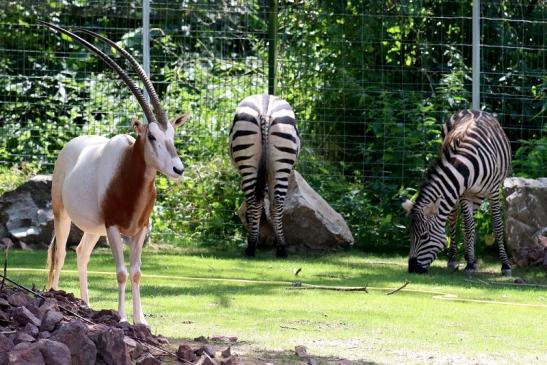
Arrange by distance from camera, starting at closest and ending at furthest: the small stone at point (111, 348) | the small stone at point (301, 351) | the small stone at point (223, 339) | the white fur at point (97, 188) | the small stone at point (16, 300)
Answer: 1. the small stone at point (111, 348)
2. the small stone at point (16, 300)
3. the small stone at point (301, 351)
4. the small stone at point (223, 339)
5. the white fur at point (97, 188)

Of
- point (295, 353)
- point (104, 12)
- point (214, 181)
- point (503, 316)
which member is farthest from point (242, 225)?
point (295, 353)

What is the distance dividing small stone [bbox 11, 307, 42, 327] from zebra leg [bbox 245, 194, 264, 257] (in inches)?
290

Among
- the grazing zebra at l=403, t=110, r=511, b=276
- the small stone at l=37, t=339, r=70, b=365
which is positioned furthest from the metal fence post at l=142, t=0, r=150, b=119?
the small stone at l=37, t=339, r=70, b=365

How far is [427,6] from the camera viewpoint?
15.5 metres

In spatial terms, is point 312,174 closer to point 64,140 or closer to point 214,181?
point 214,181

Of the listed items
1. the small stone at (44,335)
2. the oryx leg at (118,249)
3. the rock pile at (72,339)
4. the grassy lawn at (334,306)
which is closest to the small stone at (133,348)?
the rock pile at (72,339)

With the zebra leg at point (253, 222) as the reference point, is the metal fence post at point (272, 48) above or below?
above

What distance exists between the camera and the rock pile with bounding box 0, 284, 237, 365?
566 cm

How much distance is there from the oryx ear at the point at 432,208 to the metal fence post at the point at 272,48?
324 cm

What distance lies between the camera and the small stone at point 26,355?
5.52m

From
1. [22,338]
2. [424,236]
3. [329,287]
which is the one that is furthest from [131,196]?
[424,236]

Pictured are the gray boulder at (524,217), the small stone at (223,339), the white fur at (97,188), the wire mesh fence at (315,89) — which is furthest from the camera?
the wire mesh fence at (315,89)

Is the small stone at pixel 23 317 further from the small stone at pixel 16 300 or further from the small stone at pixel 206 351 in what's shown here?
the small stone at pixel 206 351

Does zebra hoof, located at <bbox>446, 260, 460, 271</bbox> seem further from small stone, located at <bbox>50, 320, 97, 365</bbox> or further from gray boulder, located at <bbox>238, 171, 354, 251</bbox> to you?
small stone, located at <bbox>50, 320, 97, 365</bbox>
